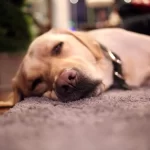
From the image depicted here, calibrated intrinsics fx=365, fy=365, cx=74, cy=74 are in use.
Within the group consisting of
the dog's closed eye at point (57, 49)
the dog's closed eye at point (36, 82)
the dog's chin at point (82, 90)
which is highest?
the dog's closed eye at point (57, 49)

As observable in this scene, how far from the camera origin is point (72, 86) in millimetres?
1211

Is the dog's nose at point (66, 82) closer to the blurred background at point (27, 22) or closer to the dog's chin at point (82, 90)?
the dog's chin at point (82, 90)

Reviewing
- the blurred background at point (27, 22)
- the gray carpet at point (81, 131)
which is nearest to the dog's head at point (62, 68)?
the gray carpet at point (81, 131)

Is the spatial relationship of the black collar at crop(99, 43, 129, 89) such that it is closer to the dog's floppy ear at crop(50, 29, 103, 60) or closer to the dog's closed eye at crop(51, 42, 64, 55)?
the dog's floppy ear at crop(50, 29, 103, 60)

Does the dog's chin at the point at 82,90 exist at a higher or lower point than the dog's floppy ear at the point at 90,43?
lower

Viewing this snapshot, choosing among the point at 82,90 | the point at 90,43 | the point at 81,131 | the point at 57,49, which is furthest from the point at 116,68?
the point at 81,131

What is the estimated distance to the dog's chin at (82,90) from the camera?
3.96 feet

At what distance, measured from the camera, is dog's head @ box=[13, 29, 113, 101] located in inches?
48.6

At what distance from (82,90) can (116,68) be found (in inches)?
16.9

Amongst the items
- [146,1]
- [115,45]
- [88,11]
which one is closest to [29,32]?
[146,1]

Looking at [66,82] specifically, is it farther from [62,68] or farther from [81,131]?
[81,131]

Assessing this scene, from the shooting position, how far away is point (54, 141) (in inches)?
24.7

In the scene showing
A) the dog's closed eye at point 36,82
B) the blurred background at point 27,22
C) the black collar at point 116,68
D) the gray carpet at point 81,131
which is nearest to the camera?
the gray carpet at point 81,131

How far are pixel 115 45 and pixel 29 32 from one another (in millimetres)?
1334
